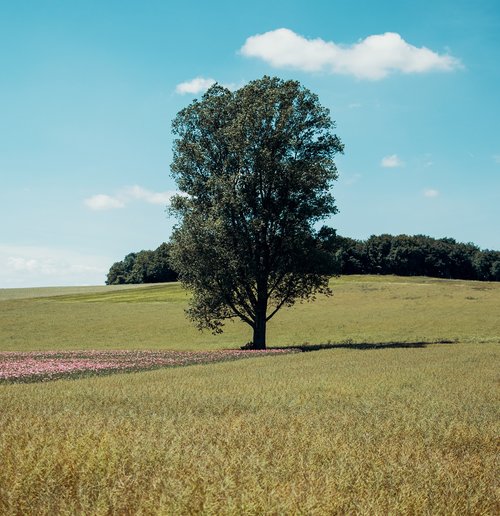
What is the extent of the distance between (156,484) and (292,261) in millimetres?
35255

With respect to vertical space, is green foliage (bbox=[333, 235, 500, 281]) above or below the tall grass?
above

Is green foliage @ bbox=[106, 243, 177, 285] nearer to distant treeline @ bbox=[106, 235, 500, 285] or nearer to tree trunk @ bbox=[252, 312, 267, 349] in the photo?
distant treeline @ bbox=[106, 235, 500, 285]

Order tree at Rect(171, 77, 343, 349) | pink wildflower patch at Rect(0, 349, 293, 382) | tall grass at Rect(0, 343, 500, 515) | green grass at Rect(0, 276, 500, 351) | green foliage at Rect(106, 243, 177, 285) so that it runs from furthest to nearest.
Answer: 1. green foliage at Rect(106, 243, 177, 285)
2. green grass at Rect(0, 276, 500, 351)
3. tree at Rect(171, 77, 343, 349)
4. pink wildflower patch at Rect(0, 349, 293, 382)
5. tall grass at Rect(0, 343, 500, 515)

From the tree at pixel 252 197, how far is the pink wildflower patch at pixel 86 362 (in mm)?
6956

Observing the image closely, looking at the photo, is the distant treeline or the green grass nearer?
the green grass

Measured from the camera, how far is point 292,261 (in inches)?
1649

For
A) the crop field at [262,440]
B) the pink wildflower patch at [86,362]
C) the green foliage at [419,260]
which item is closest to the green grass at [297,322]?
the pink wildflower patch at [86,362]

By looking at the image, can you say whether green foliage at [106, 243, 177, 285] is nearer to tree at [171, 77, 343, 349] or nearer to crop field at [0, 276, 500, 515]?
tree at [171, 77, 343, 349]

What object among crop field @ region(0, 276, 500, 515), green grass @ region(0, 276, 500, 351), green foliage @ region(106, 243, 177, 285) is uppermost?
green foliage @ region(106, 243, 177, 285)

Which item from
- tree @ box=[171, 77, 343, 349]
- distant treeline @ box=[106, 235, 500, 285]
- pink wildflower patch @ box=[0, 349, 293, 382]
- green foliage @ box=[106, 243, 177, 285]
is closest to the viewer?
pink wildflower patch @ box=[0, 349, 293, 382]

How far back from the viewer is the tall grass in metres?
6.70

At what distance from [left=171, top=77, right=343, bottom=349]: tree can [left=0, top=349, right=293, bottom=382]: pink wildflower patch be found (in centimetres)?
696

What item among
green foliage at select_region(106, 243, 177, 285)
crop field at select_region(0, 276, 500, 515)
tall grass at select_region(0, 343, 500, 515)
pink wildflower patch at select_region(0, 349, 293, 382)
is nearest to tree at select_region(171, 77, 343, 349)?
pink wildflower patch at select_region(0, 349, 293, 382)

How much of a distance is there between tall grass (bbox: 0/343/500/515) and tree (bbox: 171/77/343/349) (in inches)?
910
